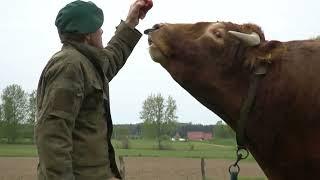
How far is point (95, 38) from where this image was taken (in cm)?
390

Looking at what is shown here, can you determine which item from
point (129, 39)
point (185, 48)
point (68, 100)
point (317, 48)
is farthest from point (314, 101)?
point (129, 39)

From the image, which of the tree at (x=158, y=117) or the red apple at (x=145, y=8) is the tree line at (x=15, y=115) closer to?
the tree at (x=158, y=117)

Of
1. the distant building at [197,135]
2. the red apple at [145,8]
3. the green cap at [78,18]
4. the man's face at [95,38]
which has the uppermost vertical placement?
the red apple at [145,8]

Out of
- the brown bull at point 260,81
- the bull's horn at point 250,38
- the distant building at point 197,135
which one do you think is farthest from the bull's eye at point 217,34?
the distant building at point 197,135

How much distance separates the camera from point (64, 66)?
3.60 meters

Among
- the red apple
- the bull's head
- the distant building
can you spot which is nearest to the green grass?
the distant building

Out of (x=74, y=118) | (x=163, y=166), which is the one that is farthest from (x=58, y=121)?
(x=163, y=166)

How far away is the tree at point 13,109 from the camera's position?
273ft

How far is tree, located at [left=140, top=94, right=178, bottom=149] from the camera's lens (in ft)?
296

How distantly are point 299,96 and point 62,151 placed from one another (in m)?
1.49

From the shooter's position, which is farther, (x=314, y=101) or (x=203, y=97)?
(x=203, y=97)

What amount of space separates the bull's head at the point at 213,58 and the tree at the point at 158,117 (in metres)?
86.8

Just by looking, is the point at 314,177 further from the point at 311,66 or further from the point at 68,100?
the point at 68,100

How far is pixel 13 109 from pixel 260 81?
84.5 m
